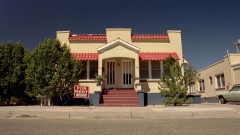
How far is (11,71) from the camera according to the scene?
17812mm

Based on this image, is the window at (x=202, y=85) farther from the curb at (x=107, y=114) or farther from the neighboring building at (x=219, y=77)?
the curb at (x=107, y=114)

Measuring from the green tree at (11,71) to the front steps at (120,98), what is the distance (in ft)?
20.9

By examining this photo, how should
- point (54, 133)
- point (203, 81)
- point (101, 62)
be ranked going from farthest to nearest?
point (203, 81) → point (101, 62) → point (54, 133)

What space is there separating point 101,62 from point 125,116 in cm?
934

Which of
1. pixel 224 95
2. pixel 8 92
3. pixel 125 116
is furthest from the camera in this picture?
pixel 224 95

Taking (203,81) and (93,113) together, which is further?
(203,81)

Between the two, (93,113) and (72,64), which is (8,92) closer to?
(72,64)

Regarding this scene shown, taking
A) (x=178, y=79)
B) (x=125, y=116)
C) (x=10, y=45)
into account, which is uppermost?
(x=10, y=45)

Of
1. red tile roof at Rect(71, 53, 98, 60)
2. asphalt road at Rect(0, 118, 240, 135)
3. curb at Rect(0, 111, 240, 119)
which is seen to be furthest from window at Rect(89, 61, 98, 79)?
asphalt road at Rect(0, 118, 240, 135)

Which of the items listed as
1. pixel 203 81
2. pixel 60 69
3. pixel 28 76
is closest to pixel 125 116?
pixel 60 69

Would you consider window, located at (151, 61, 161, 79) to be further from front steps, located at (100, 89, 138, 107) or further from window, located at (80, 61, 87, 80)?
window, located at (80, 61, 87, 80)

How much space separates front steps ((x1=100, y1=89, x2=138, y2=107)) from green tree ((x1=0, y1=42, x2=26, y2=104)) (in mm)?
6377

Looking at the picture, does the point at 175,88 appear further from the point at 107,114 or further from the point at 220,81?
the point at 220,81

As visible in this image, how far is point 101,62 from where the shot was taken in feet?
65.6
